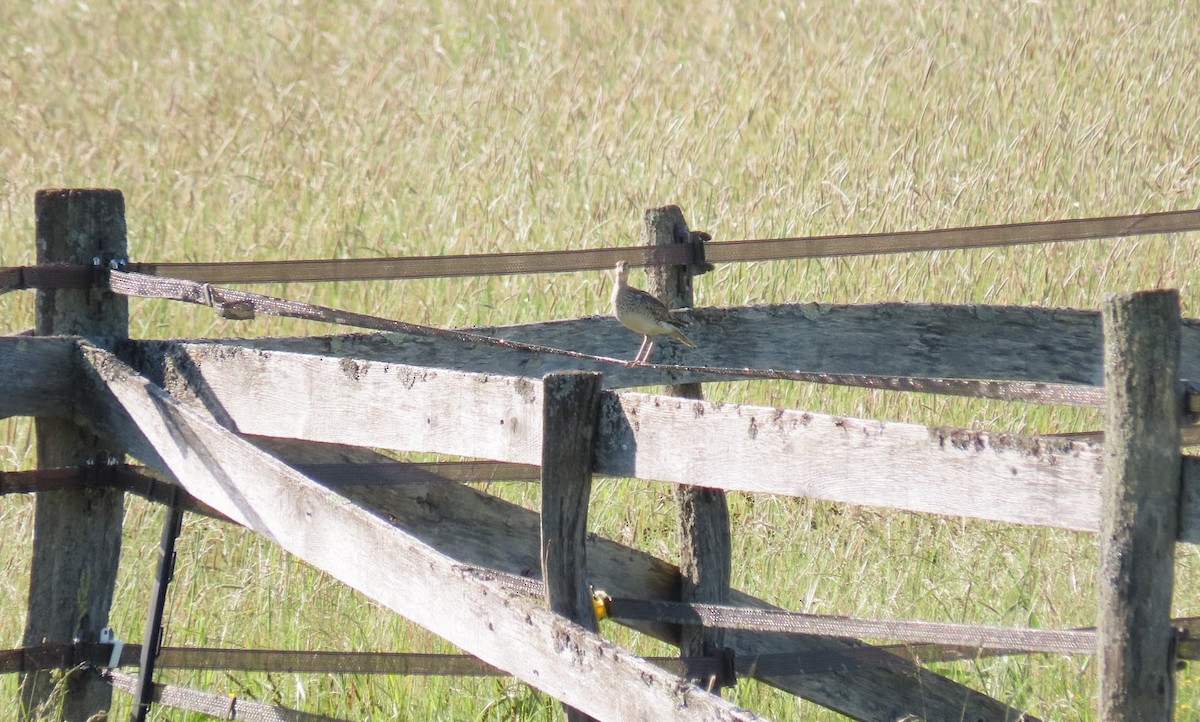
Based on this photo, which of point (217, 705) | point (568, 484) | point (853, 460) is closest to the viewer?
point (853, 460)

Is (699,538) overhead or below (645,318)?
below

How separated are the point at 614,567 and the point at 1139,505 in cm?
171

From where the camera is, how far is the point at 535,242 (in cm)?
829

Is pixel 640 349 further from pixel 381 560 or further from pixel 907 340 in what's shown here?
pixel 381 560

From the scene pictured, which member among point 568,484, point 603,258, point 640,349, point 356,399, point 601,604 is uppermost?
point 603,258

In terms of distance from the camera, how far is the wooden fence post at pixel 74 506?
369 cm

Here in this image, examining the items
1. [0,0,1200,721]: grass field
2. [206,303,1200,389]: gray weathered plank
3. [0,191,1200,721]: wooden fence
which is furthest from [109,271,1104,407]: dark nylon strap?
[0,0,1200,721]: grass field

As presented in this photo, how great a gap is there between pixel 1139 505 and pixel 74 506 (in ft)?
8.89

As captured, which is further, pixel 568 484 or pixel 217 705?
pixel 217 705

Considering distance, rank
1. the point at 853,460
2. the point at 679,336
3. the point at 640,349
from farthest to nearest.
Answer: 1. the point at 640,349
2. the point at 679,336
3. the point at 853,460

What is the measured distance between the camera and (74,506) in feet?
12.4

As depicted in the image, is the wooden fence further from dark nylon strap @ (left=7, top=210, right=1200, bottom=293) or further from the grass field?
the grass field

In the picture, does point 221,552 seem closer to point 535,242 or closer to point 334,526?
point 334,526

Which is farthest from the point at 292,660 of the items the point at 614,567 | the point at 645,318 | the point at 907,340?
the point at 907,340
